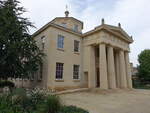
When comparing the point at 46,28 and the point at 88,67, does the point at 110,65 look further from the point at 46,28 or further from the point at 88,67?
the point at 46,28

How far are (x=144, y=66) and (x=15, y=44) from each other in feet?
99.9

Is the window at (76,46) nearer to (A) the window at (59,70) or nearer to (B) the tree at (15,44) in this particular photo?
(A) the window at (59,70)

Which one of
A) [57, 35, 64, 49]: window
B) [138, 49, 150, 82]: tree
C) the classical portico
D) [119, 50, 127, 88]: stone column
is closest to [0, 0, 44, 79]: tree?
[57, 35, 64, 49]: window

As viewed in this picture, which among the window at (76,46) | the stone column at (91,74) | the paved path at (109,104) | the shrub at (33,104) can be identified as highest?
the window at (76,46)

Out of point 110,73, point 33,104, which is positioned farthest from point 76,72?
point 33,104

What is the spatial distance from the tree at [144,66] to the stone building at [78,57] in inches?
492

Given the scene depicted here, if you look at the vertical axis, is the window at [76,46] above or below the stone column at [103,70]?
above

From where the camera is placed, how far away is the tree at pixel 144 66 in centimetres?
3206

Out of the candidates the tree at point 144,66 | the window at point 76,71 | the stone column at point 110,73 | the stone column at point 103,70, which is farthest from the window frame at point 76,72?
the tree at point 144,66

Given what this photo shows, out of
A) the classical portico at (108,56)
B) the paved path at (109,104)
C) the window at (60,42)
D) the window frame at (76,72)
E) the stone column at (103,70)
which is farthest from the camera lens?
the window frame at (76,72)

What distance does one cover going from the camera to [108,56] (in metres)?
19.2

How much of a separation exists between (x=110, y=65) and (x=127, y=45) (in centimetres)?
740

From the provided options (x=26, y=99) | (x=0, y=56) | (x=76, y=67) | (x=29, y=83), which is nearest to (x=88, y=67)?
(x=76, y=67)

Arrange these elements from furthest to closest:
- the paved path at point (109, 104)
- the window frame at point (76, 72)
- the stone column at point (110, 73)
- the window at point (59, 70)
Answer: the window frame at point (76, 72) → the stone column at point (110, 73) → the window at point (59, 70) → the paved path at point (109, 104)
